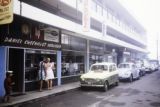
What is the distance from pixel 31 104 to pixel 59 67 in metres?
6.98

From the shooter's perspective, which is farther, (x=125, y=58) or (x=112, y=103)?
(x=125, y=58)

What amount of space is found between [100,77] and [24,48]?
16.6ft

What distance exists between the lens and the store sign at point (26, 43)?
1170cm

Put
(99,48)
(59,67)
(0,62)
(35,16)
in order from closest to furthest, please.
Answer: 1. (0,62)
2. (35,16)
3. (59,67)
4. (99,48)

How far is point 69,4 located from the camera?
18.2 m

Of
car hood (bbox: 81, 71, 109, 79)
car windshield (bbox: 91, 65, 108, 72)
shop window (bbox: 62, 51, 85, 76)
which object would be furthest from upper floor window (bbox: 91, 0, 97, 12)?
car hood (bbox: 81, 71, 109, 79)

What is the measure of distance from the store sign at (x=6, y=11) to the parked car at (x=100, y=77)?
23.2ft

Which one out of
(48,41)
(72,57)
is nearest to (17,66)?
(48,41)

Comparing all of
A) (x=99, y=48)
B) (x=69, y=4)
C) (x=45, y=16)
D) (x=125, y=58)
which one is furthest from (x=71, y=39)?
(x=125, y=58)

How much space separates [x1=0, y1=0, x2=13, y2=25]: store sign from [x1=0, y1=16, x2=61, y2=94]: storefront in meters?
1.72

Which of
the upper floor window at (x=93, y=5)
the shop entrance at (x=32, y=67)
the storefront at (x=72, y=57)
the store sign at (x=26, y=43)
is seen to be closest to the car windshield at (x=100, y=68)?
the storefront at (x=72, y=57)

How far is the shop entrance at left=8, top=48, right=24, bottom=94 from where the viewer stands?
1338 centimetres

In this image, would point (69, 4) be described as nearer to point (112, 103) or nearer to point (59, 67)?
point (59, 67)

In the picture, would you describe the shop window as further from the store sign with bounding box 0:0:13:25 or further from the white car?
the store sign with bounding box 0:0:13:25
